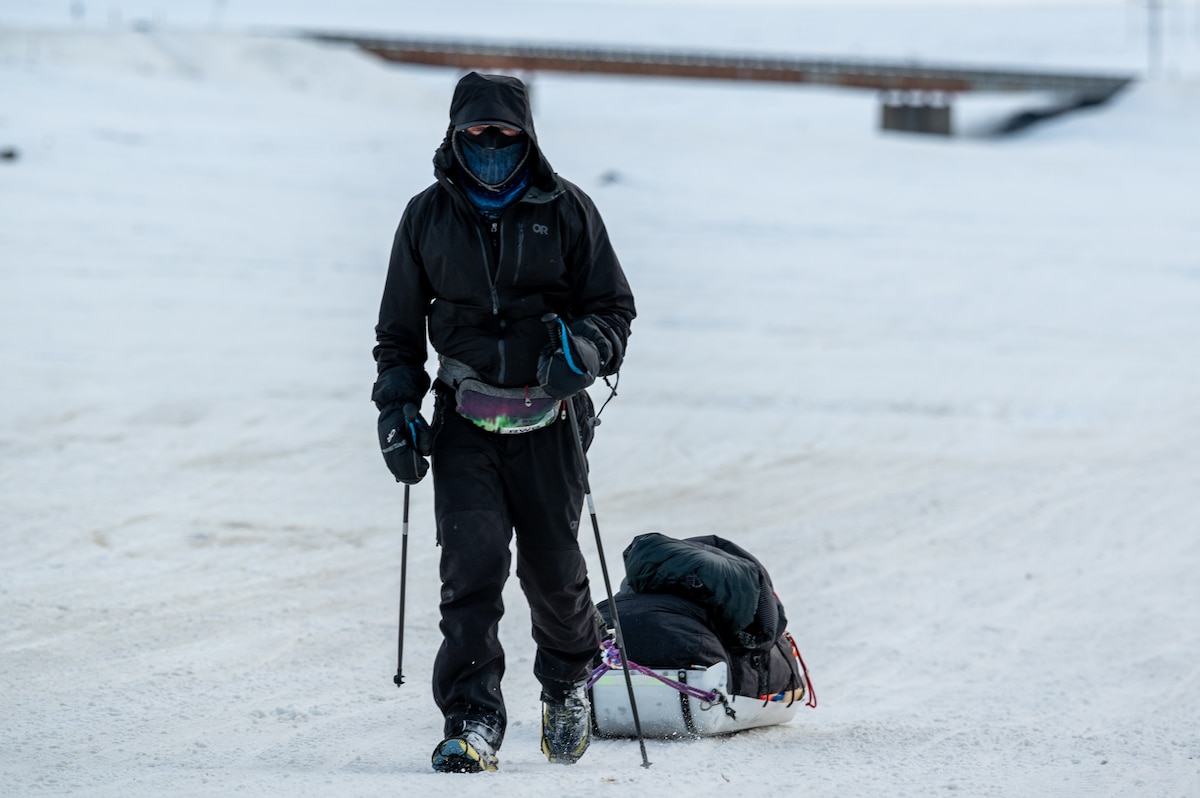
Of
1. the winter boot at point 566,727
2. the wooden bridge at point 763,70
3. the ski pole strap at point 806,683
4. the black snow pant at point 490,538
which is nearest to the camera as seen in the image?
the black snow pant at point 490,538

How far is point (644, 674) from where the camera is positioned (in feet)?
15.0

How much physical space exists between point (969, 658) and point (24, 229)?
11.7 metres

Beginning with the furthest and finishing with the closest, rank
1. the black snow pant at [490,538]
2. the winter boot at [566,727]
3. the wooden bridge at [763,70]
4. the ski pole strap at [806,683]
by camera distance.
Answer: the wooden bridge at [763,70] < the ski pole strap at [806,683] < the winter boot at [566,727] < the black snow pant at [490,538]

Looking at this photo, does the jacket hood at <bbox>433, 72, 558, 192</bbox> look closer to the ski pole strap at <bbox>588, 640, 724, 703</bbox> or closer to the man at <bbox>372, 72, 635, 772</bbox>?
the man at <bbox>372, 72, 635, 772</bbox>

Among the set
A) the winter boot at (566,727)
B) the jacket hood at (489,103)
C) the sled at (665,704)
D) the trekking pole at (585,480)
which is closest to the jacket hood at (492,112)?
the jacket hood at (489,103)

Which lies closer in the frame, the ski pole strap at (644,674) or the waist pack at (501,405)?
the waist pack at (501,405)

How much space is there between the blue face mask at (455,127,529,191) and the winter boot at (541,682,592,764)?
1.48 meters

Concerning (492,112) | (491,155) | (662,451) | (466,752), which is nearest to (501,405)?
(491,155)

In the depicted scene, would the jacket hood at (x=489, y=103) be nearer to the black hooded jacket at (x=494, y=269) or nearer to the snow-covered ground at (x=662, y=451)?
the black hooded jacket at (x=494, y=269)

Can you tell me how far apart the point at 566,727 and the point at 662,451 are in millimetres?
5263

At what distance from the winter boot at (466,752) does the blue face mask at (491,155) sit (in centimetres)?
149

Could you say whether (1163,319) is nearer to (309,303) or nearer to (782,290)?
(782,290)

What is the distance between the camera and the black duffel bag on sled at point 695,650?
455 cm

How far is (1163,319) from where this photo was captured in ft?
45.9
